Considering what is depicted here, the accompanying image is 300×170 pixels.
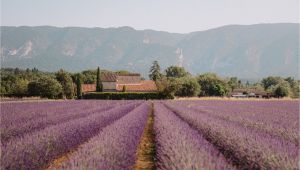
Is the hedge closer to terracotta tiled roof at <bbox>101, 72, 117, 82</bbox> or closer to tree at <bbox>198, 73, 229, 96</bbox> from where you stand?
terracotta tiled roof at <bbox>101, 72, 117, 82</bbox>

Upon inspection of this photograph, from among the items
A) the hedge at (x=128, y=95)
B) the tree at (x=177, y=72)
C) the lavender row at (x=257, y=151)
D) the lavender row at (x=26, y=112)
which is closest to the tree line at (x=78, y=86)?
the hedge at (x=128, y=95)

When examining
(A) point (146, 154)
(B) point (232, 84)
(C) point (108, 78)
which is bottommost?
(A) point (146, 154)

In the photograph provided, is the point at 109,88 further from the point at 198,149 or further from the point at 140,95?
the point at 198,149

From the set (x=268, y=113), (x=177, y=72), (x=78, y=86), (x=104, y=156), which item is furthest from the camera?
(x=177, y=72)

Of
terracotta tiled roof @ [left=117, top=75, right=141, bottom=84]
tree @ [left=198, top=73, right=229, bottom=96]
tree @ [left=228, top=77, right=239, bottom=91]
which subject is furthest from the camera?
tree @ [left=228, top=77, right=239, bottom=91]

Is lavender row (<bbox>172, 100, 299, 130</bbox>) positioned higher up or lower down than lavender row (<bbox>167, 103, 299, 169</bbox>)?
lower down

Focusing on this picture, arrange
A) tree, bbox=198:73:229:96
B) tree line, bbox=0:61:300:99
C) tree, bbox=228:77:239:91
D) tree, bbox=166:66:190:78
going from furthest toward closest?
tree, bbox=166:66:190:78 → tree, bbox=228:77:239:91 → tree, bbox=198:73:229:96 → tree line, bbox=0:61:300:99

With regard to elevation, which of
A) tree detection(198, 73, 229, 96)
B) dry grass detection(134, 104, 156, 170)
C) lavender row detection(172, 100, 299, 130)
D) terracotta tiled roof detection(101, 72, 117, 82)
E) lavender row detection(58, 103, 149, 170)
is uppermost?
terracotta tiled roof detection(101, 72, 117, 82)

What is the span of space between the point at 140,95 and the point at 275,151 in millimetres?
49268

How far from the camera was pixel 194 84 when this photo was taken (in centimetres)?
8769

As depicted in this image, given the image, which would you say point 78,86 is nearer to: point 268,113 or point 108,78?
point 108,78

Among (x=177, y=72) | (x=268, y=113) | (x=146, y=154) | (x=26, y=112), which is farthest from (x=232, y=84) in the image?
(x=146, y=154)

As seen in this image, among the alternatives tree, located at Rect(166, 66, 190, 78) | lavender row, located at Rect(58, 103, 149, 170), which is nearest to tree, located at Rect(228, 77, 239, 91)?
tree, located at Rect(166, 66, 190, 78)

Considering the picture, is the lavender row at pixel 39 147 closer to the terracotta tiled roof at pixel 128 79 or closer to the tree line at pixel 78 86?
the tree line at pixel 78 86
